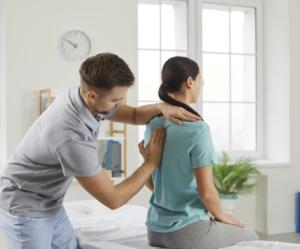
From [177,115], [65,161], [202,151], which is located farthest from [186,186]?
[65,161]

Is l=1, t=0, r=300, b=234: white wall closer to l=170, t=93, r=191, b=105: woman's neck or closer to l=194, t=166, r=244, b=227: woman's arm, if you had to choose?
l=170, t=93, r=191, b=105: woman's neck

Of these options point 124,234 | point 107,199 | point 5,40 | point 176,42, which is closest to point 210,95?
point 176,42

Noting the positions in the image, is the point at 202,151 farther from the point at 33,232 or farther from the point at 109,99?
the point at 33,232

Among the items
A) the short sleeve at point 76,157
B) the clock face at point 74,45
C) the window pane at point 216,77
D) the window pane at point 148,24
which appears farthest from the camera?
the window pane at point 216,77

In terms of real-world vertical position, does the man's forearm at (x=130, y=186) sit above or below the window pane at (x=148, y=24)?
below

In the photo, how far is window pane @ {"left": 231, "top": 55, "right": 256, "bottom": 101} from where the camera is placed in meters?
4.79

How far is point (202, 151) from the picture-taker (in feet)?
5.21

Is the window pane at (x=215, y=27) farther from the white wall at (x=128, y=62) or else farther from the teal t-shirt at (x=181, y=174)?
the teal t-shirt at (x=181, y=174)

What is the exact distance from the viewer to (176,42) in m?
4.53

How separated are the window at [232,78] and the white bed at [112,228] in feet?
7.57

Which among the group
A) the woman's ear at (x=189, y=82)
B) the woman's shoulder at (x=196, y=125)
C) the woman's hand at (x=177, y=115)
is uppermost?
the woman's ear at (x=189, y=82)

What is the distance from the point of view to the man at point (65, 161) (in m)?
1.49

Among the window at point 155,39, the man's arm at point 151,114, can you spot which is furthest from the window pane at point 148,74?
the man's arm at point 151,114

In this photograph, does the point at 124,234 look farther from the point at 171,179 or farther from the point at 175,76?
the point at 175,76
